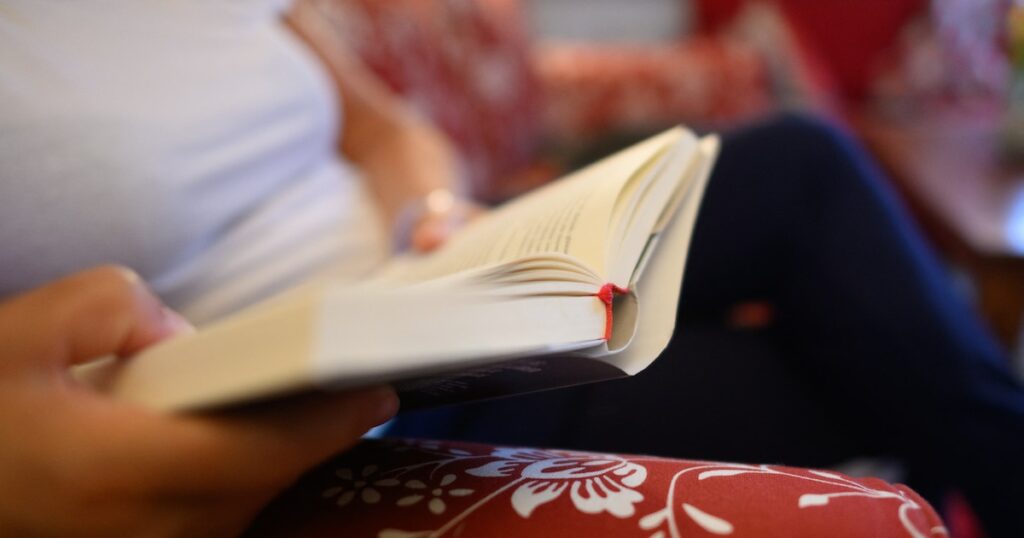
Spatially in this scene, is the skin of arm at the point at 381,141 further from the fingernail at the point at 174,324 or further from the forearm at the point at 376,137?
the fingernail at the point at 174,324

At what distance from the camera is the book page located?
0.35 metres

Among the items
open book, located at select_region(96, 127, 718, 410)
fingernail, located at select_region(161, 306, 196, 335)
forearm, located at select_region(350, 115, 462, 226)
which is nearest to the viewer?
open book, located at select_region(96, 127, 718, 410)

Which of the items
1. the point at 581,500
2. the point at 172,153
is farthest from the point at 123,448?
the point at 172,153

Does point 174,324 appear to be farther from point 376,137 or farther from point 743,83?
point 743,83

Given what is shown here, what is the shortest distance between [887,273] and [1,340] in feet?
2.00

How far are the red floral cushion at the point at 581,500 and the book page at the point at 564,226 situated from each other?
92 mm

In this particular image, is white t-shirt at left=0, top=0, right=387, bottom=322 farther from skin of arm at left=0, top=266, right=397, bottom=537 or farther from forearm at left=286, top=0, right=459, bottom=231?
skin of arm at left=0, top=266, right=397, bottom=537

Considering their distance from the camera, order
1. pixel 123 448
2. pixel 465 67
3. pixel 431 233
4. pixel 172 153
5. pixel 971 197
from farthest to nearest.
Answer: pixel 465 67 → pixel 971 197 → pixel 431 233 → pixel 172 153 → pixel 123 448

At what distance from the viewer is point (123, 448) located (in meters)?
0.24

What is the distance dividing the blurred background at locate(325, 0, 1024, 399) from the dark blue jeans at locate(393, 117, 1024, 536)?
0.61ft

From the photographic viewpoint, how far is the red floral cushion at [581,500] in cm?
27

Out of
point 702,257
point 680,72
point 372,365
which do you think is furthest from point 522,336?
point 680,72

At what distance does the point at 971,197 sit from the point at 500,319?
108 centimetres

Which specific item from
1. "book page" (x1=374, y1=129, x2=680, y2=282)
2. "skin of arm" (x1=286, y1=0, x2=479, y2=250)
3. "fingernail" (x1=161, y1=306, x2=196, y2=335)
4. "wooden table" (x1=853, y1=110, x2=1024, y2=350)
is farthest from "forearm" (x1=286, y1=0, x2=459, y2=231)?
"wooden table" (x1=853, y1=110, x2=1024, y2=350)
